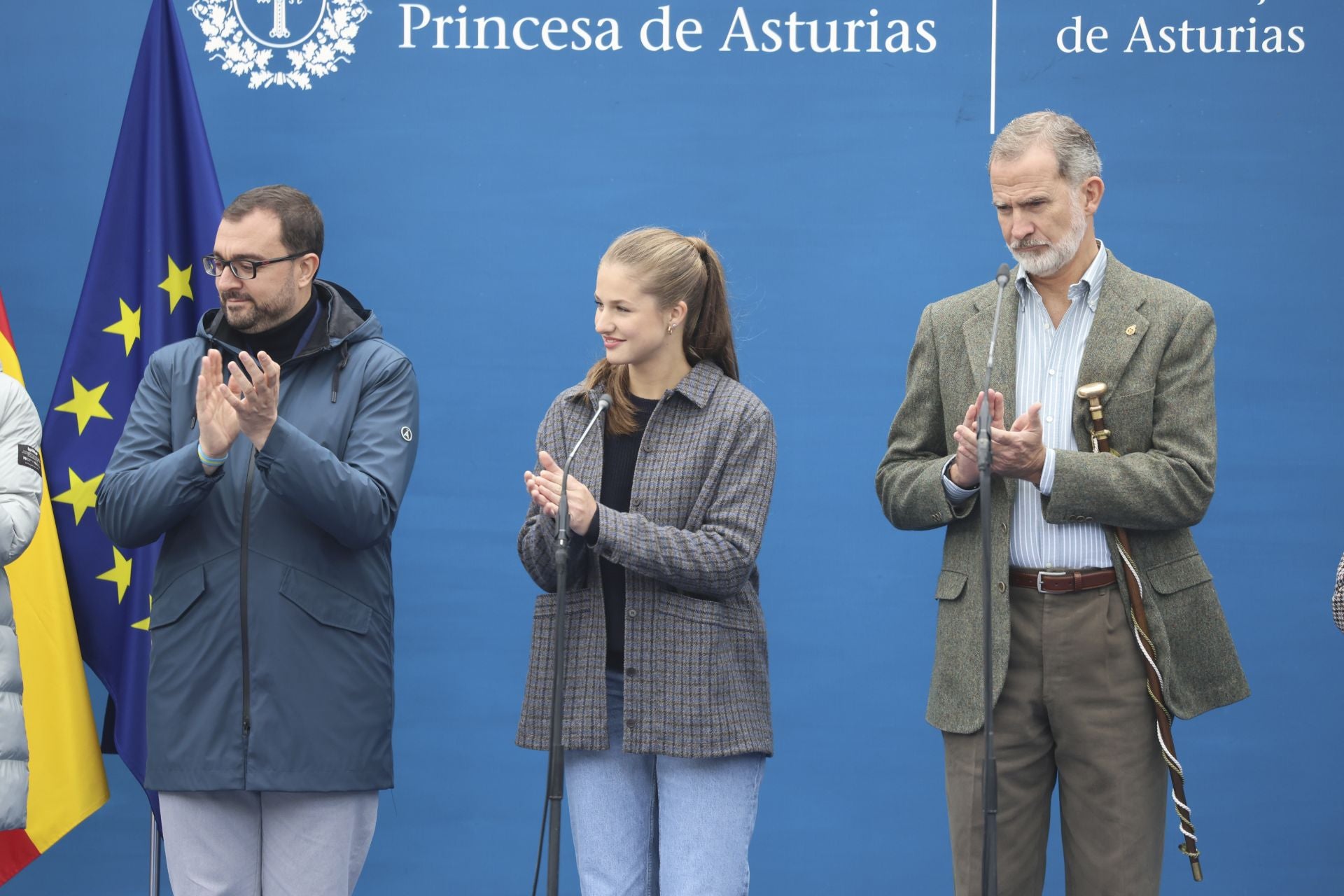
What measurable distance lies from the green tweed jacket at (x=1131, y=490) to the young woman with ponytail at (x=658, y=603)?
336 mm

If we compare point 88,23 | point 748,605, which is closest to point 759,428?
point 748,605

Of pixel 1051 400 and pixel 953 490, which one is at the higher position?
pixel 1051 400

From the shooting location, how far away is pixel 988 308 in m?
2.75

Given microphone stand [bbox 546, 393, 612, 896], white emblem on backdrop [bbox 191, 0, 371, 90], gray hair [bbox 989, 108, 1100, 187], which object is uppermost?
white emblem on backdrop [bbox 191, 0, 371, 90]

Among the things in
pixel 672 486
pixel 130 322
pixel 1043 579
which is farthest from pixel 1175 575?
pixel 130 322

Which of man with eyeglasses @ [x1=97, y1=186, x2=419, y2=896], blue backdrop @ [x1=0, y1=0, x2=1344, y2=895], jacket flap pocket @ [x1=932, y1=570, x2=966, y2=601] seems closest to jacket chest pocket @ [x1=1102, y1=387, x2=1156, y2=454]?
jacket flap pocket @ [x1=932, y1=570, x2=966, y2=601]

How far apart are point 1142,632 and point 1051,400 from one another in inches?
16.2

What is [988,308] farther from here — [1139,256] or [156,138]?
[156,138]

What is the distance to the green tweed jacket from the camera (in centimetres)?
258

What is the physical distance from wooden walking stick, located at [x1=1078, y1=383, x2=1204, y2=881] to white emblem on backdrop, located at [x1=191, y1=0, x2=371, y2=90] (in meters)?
2.20

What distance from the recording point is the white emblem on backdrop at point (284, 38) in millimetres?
3924

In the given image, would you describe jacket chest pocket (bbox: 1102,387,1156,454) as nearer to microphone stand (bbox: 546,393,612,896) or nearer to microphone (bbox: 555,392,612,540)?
microphone (bbox: 555,392,612,540)

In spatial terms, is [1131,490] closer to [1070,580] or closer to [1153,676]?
[1070,580]

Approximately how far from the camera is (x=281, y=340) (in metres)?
2.83
